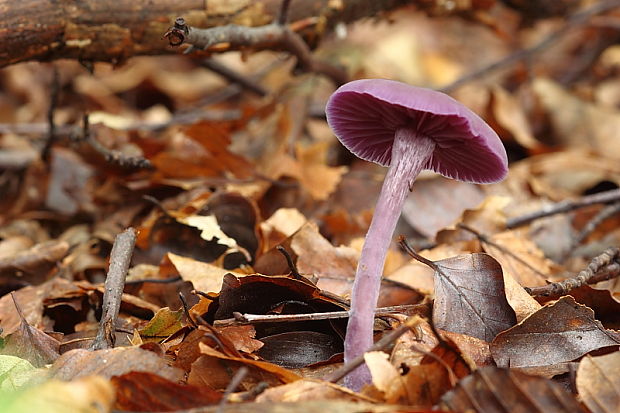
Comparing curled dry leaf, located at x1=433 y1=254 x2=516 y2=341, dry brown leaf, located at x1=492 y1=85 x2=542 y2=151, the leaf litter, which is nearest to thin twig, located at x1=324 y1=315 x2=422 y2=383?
the leaf litter

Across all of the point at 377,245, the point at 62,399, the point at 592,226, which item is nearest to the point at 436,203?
the point at 592,226

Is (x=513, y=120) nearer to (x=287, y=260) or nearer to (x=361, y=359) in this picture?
(x=287, y=260)

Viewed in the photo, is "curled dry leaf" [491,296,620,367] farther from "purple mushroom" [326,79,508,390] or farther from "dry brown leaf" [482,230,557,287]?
"dry brown leaf" [482,230,557,287]

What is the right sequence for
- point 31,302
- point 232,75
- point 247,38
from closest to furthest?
point 31,302
point 247,38
point 232,75

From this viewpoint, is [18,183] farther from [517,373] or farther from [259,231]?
Result: [517,373]

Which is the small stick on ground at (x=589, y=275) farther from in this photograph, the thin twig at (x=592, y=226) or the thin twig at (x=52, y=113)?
the thin twig at (x=52, y=113)

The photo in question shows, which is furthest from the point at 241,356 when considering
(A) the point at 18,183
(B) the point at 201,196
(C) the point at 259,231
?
(A) the point at 18,183
